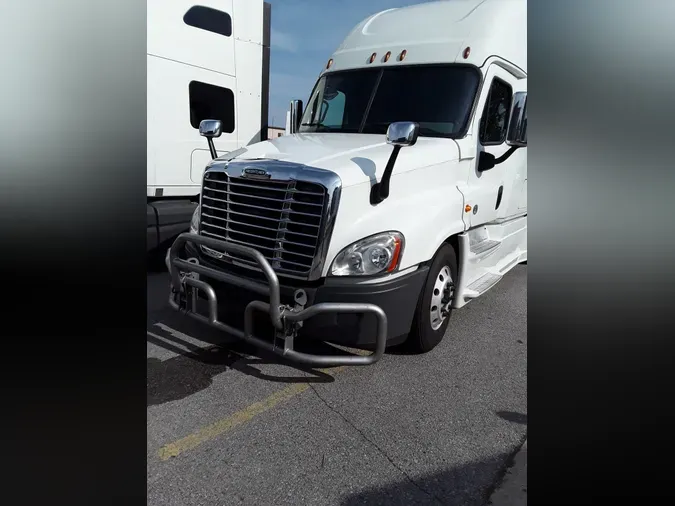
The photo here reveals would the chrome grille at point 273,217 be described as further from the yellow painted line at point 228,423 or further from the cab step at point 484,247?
the cab step at point 484,247

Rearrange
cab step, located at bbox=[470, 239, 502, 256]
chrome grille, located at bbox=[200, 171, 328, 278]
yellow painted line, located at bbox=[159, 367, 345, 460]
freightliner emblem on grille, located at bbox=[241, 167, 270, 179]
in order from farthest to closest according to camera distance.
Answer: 1. cab step, located at bbox=[470, 239, 502, 256]
2. freightliner emblem on grille, located at bbox=[241, 167, 270, 179]
3. chrome grille, located at bbox=[200, 171, 328, 278]
4. yellow painted line, located at bbox=[159, 367, 345, 460]

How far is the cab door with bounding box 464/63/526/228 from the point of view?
4316mm

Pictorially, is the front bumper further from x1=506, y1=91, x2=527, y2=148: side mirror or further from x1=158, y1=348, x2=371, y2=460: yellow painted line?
x1=506, y1=91, x2=527, y2=148: side mirror

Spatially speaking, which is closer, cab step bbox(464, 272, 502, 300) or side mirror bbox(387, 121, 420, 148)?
side mirror bbox(387, 121, 420, 148)

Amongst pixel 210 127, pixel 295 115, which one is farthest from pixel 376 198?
pixel 295 115

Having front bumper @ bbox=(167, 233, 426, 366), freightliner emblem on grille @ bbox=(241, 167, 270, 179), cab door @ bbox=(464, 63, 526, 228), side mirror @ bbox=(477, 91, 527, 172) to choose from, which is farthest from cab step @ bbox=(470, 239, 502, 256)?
freightliner emblem on grille @ bbox=(241, 167, 270, 179)

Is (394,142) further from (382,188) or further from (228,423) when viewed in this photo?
(228,423)

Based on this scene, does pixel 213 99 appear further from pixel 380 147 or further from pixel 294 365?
pixel 294 365

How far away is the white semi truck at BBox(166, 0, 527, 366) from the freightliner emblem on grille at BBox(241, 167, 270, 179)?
1 centimetres

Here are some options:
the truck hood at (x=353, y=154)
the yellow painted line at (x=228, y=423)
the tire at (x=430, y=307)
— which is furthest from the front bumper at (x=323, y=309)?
the truck hood at (x=353, y=154)

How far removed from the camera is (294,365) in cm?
379

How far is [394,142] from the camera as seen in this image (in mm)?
3277
